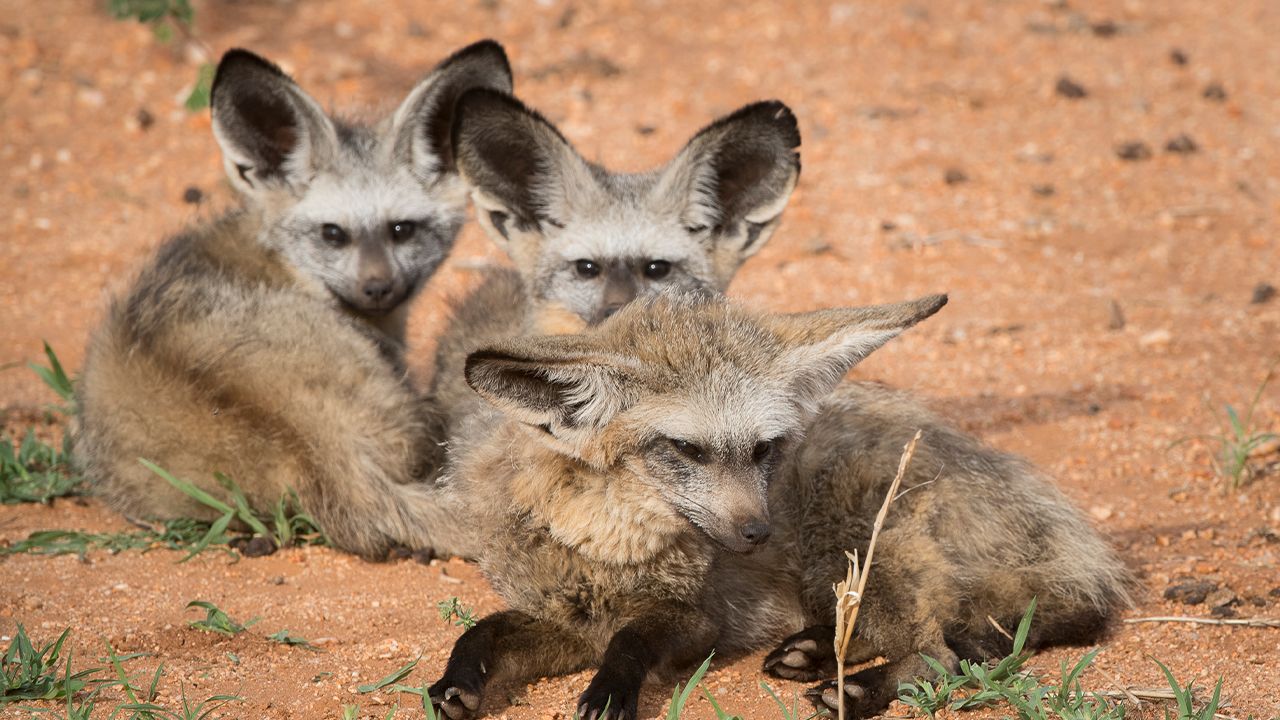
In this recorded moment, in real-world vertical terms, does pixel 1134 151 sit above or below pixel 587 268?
below

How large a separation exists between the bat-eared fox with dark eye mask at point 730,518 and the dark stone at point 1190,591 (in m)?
0.26

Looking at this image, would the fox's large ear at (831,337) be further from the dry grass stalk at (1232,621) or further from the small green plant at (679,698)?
the dry grass stalk at (1232,621)

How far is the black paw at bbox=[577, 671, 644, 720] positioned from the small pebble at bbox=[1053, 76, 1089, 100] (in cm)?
723

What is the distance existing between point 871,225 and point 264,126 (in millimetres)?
3838

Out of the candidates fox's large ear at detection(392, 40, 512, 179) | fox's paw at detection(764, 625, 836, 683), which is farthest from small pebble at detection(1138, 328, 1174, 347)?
fox's large ear at detection(392, 40, 512, 179)

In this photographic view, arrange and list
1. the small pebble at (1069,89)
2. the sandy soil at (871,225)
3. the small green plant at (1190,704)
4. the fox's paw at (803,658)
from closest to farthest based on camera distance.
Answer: the small green plant at (1190,704) → the fox's paw at (803,658) → the sandy soil at (871,225) → the small pebble at (1069,89)

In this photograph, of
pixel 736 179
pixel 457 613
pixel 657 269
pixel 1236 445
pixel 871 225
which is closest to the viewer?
pixel 457 613

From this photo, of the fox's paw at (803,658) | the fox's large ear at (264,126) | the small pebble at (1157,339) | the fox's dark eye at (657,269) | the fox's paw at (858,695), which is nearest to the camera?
the fox's paw at (858,695)

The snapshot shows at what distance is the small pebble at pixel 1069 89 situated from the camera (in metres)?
9.53

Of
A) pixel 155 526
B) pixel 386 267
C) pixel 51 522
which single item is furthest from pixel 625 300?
pixel 51 522

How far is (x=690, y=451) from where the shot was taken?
3695 mm

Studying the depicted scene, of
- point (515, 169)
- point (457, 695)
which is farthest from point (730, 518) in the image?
point (515, 169)

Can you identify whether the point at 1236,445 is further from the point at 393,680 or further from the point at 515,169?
the point at 393,680

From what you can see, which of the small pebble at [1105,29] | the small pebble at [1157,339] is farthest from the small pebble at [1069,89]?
the small pebble at [1157,339]
